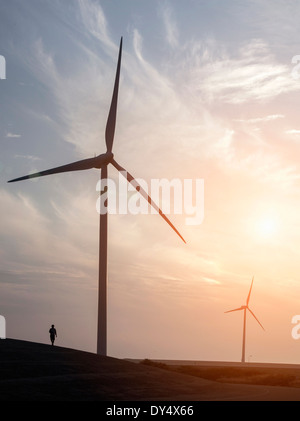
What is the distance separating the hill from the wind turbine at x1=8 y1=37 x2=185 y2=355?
6.84m

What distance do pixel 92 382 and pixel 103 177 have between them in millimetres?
35447

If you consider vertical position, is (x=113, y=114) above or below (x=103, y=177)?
above

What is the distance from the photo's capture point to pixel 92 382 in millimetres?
52469

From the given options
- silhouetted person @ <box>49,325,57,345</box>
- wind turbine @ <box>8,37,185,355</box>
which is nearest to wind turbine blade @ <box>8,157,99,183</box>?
wind turbine @ <box>8,37,185,355</box>

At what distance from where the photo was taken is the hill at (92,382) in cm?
4709

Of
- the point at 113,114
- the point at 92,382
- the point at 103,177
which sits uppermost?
the point at 113,114

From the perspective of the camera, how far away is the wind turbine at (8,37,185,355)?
76750 millimetres

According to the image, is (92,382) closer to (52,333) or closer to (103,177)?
(52,333)

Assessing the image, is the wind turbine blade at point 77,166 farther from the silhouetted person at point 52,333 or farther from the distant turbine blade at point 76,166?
the silhouetted person at point 52,333

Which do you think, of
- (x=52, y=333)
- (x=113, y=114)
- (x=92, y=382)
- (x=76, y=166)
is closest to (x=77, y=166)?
(x=76, y=166)

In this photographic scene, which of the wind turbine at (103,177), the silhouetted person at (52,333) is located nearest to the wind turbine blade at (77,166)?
the wind turbine at (103,177)

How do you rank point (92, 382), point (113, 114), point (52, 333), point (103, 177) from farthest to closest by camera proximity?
point (113, 114)
point (103, 177)
point (52, 333)
point (92, 382)
